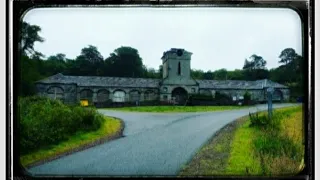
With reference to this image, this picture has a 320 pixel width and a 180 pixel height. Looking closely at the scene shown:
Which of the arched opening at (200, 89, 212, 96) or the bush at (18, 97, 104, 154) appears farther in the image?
the arched opening at (200, 89, 212, 96)

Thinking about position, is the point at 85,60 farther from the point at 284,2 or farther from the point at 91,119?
the point at 284,2

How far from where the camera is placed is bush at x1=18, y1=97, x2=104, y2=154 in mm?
2348

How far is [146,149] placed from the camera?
7.87 ft

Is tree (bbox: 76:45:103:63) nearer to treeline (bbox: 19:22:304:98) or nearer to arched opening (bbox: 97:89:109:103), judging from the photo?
treeline (bbox: 19:22:304:98)

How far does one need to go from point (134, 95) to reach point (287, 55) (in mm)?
825

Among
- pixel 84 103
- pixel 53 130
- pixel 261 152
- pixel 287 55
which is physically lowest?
pixel 261 152

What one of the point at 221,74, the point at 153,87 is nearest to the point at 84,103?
the point at 153,87

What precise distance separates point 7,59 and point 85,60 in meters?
0.38

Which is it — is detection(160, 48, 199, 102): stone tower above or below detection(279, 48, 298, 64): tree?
below

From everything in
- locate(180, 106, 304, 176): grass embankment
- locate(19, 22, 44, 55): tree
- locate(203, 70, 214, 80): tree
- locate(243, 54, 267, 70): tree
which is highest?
locate(19, 22, 44, 55): tree

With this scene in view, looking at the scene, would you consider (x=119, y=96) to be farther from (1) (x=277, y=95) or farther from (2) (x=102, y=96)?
(1) (x=277, y=95)

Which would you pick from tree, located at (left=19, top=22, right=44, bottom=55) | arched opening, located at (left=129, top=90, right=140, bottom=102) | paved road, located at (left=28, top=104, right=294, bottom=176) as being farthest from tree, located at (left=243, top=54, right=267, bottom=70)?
tree, located at (left=19, top=22, right=44, bottom=55)

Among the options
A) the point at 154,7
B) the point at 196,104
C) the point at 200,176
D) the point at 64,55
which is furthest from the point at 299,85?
the point at 64,55

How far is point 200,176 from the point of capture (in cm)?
237
